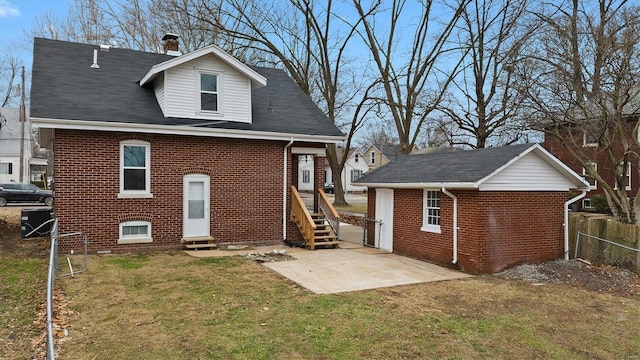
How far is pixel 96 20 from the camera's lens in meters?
27.7

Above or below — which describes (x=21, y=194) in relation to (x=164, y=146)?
below

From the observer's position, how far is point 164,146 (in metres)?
13.2

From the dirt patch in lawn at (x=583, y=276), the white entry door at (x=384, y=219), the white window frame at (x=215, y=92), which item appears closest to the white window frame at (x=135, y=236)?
the white window frame at (x=215, y=92)

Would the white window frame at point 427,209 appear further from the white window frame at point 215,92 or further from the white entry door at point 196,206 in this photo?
the white window frame at point 215,92

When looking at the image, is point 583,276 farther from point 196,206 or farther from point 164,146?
point 164,146

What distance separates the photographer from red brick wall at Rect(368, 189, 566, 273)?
10758 millimetres

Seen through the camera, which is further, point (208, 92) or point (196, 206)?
point (208, 92)

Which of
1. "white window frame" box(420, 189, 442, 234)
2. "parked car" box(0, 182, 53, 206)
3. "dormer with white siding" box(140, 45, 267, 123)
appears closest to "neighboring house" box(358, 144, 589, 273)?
"white window frame" box(420, 189, 442, 234)

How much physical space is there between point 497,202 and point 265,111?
8400mm

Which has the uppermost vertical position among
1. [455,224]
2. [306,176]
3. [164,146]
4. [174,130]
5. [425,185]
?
[174,130]

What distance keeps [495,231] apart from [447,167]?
2212 millimetres

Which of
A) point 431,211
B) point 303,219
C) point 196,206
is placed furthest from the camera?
point 303,219

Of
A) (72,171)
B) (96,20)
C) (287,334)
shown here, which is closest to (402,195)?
(287,334)

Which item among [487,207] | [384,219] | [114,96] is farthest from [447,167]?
[114,96]
